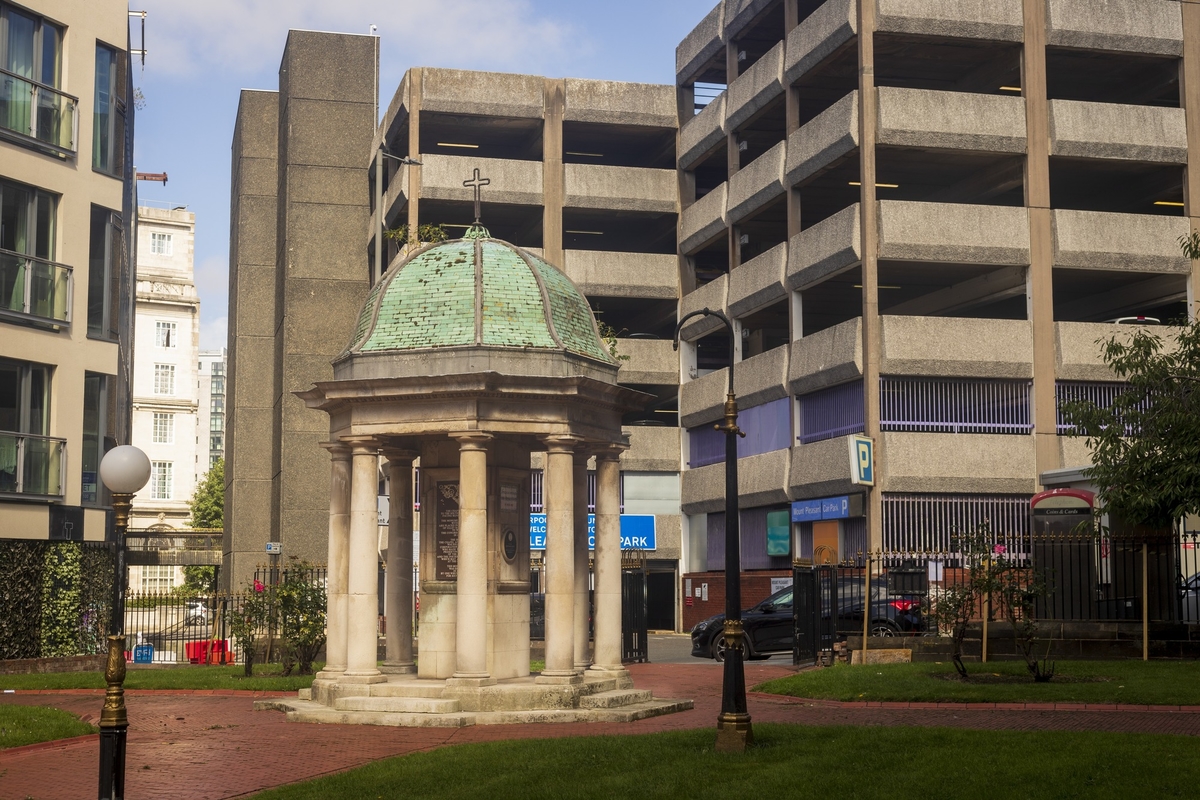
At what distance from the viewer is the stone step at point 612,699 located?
21000 millimetres

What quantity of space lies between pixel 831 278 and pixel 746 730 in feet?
109

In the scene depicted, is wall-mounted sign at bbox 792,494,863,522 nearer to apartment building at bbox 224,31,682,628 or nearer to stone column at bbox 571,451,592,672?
apartment building at bbox 224,31,682,628

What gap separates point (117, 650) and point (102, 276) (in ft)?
77.2

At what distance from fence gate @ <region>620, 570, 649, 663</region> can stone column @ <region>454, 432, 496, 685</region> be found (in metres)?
12.7

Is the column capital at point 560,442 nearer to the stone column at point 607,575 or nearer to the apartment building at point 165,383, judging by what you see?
the stone column at point 607,575

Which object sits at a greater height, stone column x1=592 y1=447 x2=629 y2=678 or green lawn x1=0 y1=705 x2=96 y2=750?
stone column x1=592 y1=447 x2=629 y2=678

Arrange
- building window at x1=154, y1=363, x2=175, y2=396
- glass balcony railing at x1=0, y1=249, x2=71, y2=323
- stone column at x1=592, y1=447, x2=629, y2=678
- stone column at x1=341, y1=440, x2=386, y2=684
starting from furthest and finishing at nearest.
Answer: building window at x1=154, y1=363, x2=175, y2=396 < glass balcony railing at x1=0, y1=249, x2=71, y2=323 < stone column at x1=592, y1=447, x2=629, y2=678 < stone column at x1=341, y1=440, x2=386, y2=684

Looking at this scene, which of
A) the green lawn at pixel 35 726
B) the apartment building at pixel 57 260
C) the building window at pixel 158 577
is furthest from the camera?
the building window at pixel 158 577

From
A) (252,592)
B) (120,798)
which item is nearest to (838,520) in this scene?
(252,592)

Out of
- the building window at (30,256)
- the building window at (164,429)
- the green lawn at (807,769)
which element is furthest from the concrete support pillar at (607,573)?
the building window at (164,429)

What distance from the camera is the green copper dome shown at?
863 inches

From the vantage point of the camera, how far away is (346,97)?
2694 inches

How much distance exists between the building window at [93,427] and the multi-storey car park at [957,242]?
21443 millimetres

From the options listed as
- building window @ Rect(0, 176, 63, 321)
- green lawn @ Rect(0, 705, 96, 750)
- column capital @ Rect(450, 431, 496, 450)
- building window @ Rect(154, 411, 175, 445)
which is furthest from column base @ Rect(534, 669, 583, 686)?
building window @ Rect(154, 411, 175, 445)
